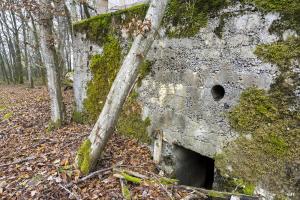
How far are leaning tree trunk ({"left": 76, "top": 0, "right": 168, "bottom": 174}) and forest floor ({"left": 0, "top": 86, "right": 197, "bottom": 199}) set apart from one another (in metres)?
0.32

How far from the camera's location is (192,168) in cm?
493

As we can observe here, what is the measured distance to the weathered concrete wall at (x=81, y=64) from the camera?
6289 mm

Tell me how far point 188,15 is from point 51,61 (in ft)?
12.4

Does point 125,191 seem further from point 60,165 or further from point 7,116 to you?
point 7,116

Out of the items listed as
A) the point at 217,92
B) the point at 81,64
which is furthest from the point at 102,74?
the point at 217,92

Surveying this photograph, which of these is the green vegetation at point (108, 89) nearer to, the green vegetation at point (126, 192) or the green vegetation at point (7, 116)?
the green vegetation at point (126, 192)

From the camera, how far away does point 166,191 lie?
3.55 m

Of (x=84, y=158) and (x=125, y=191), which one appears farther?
(x=84, y=158)

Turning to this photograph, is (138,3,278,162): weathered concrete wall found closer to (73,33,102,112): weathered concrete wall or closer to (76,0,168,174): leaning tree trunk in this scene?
(76,0,168,174): leaning tree trunk

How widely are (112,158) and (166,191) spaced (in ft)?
4.28

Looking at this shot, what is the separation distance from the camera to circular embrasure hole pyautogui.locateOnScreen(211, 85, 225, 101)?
3.81 meters

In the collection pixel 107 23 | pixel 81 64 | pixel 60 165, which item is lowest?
pixel 60 165

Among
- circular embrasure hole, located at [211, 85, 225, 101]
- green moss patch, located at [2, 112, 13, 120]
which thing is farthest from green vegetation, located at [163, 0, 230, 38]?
green moss patch, located at [2, 112, 13, 120]

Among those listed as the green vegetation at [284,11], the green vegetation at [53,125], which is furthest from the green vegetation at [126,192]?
the green vegetation at [53,125]
